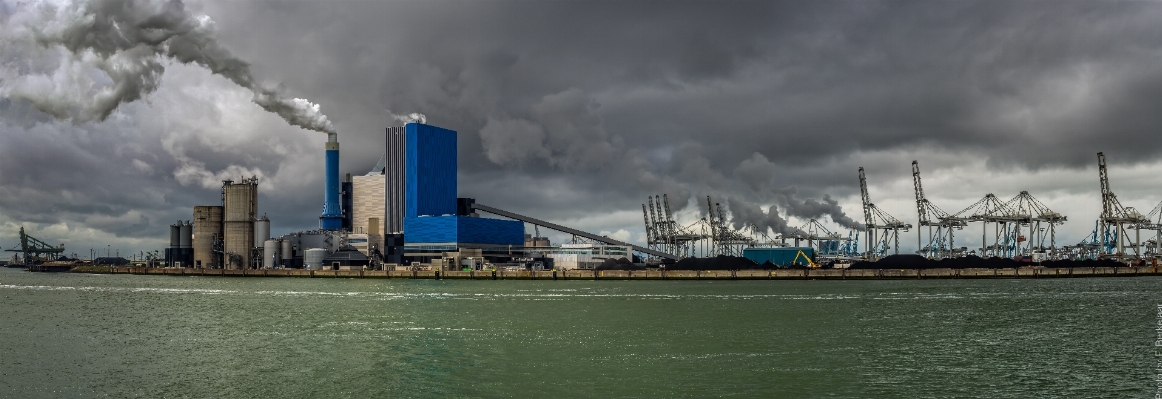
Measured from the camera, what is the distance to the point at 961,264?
15288 centimetres

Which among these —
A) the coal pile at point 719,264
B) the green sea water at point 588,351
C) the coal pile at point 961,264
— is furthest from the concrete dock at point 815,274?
the green sea water at point 588,351

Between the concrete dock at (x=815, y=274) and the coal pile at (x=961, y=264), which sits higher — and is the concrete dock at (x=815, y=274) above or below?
below

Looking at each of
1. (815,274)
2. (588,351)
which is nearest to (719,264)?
(815,274)

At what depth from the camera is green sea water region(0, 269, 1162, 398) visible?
31859 mm

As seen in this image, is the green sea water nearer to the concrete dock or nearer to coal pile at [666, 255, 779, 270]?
the concrete dock

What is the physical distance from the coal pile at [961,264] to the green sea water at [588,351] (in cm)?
8295

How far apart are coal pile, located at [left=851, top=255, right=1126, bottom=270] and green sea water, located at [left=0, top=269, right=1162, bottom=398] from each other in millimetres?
82955

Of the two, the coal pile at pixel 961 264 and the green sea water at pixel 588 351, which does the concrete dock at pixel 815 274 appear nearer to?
the coal pile at pixel 961 264

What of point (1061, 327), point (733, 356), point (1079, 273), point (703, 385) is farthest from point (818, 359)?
point (1079, 273)

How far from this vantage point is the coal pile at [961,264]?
15375 cm

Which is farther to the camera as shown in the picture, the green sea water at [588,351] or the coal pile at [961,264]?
the coal pile at [961,264]

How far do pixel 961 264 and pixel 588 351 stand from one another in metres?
130

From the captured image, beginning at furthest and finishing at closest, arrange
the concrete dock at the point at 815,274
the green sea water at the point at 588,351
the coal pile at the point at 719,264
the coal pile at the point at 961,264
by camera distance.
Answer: the coal pile at the point at 719,264 < the coal pile at the point at 961,264 < the concrete dock at the point at 815,274 < the green sea water at the point at 588,351

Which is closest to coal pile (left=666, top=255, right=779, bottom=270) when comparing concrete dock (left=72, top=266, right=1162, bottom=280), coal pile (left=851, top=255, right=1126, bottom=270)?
concrete dock (left=72, top=266, right=1162, bottom=280)
